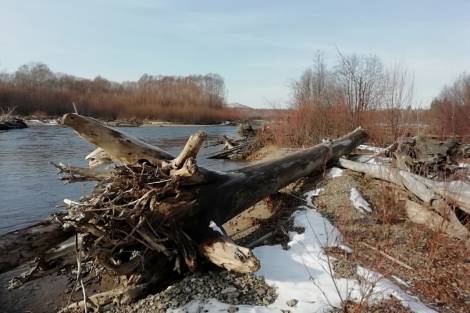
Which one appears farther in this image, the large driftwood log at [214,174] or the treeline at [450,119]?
the treeline at [450,119]

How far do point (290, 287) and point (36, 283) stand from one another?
3.27 meters

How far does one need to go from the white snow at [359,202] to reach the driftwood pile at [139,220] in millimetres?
2549

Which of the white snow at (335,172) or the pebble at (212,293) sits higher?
the white snow at (335,172)

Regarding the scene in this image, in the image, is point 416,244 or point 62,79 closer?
point 416,244

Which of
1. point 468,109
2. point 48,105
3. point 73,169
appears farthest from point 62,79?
point 73,169

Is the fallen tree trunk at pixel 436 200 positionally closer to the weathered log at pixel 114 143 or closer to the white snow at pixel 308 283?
the white snow at pixel 308 283

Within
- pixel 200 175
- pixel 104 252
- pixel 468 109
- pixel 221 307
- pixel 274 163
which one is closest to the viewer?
pixel 221 307

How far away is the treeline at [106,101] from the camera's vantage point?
47562 millimetres

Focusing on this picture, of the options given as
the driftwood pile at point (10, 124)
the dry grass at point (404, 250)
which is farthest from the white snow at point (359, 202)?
the driftwood pile at point (10, 124)

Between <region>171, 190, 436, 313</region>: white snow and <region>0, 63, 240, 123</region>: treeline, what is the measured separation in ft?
128

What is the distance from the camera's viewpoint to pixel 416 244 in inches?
182

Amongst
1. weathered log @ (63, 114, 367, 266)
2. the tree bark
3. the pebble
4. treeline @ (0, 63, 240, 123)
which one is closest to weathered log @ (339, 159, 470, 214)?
weathered log @ (63, 114, 367, 266)

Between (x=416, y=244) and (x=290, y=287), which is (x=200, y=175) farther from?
(x=416, y=244)

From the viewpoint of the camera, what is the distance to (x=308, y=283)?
11.9 feet
